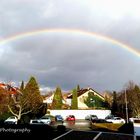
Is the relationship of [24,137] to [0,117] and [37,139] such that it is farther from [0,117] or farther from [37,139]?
[0,117]

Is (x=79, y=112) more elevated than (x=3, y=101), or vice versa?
(x=3, y=101)

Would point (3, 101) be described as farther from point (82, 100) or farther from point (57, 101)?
point (82, 100)

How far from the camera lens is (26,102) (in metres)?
69.8

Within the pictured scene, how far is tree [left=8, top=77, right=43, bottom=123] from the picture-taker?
68.8 m

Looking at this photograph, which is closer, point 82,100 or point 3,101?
point 3,101

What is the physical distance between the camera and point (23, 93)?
72062 millimetres

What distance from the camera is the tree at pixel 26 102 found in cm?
6881

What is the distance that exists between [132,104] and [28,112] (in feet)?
84.9

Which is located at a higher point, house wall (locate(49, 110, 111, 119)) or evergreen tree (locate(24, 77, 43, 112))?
evergreen tree (locate(24, 77, 43, 112))

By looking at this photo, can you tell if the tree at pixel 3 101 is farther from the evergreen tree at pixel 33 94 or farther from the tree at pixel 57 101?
the tree at pixel 57 101

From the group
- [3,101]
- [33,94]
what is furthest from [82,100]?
[3,101]

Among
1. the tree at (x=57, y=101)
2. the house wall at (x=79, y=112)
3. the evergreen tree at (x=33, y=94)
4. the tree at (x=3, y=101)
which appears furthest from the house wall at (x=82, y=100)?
the tree at (x=3, y=101)

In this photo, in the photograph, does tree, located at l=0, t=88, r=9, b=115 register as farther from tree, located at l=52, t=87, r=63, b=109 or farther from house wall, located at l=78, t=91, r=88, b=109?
house wall, located at l=78, t=91, r=88, b=109

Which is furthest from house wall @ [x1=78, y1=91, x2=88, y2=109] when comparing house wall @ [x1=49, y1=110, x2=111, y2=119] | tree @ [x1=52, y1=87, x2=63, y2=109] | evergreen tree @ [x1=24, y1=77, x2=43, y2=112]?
evergreen tree @ [x1=24, y1=77, x2=43, y2=112]
